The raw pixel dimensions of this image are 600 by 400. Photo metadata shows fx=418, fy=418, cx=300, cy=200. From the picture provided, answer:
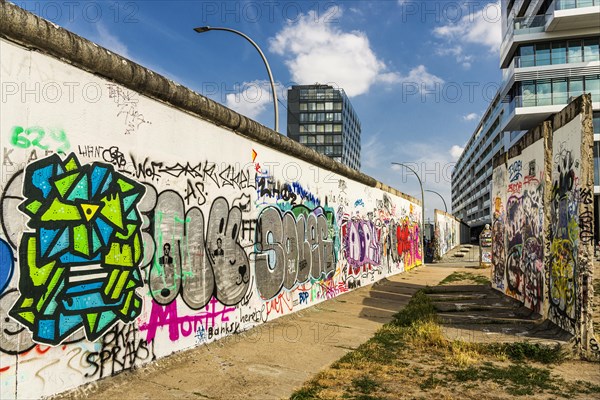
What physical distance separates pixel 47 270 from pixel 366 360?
3.67 meters

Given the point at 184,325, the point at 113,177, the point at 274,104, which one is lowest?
the point at 184,325

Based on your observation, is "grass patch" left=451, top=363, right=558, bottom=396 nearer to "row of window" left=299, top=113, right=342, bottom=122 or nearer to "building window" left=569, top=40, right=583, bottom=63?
"building window" left=569, top=40, right=583, bottom=63

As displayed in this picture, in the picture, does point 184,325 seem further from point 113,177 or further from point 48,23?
point 48,23

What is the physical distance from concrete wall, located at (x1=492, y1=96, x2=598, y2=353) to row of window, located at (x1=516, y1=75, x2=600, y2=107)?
29990 mm

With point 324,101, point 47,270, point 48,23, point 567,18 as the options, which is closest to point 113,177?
point 47,270

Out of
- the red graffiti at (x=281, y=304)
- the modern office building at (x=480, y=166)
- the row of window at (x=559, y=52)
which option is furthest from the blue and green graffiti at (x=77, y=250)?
the modern office building at (x=480, y=166)

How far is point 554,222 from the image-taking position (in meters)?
6.92

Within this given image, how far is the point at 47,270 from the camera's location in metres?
3.67

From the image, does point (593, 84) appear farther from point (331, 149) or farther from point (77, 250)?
point (331, 149)

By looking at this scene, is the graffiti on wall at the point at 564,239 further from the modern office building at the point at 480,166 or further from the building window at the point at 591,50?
the modern office building at the point at 480,166

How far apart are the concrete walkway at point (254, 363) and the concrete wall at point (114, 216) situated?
16cm

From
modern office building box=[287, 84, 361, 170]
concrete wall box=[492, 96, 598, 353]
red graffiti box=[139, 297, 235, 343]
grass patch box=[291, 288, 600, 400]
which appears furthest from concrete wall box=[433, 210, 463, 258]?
modern office building box=[287, 84, 361, 170]

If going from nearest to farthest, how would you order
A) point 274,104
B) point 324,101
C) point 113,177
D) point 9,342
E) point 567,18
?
point 9,342 → point 113,177 → point 274,104 → point 567,18 → point 324,101

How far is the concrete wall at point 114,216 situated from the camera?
3.49 metres
